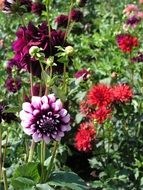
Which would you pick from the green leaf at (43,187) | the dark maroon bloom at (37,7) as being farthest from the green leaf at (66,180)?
the dark maroon bloom at (37,7)

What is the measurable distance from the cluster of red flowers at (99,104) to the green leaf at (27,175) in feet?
2.15

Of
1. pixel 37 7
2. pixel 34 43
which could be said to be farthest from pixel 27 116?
pixel 37 7

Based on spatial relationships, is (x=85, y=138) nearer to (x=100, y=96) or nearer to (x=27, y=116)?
(x=100, y=96)

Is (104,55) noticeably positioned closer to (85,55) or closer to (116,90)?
(85,55)

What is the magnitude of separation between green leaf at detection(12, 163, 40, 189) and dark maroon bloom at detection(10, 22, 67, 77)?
1.09 ft

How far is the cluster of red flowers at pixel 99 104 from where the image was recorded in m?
2.47

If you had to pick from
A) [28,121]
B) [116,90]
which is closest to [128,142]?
[116,90]

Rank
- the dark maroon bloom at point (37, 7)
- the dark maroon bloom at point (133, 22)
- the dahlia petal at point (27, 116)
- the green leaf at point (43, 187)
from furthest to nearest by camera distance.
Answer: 1. the dark maroon bloom at point (133, 22)
2. the dark maroon bloom at point (37, 7)
3. the green leaf at point (43, 187)
4. the dahlia petal at point (27, 116)

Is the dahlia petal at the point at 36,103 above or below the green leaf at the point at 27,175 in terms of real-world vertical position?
above

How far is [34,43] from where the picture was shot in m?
1.84

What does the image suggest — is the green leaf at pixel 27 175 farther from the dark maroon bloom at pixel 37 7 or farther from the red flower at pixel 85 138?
the dark maroon bloom at pixel 37 7

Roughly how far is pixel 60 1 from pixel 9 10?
411cm

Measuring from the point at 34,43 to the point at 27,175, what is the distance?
446 mm

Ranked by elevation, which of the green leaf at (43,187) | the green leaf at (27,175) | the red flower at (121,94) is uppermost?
the red flower at (121,94)
